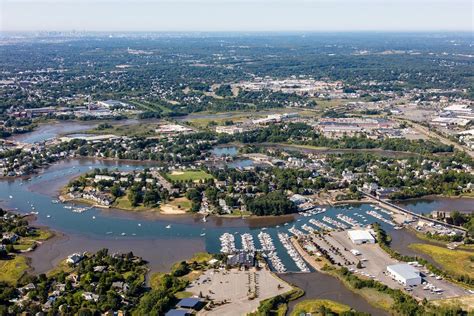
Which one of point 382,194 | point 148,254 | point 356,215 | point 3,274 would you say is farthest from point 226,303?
point 382,194

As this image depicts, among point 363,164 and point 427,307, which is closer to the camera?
point 427,307

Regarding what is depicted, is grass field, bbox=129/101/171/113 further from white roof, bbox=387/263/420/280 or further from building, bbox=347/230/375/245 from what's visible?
white roof, bbox=387/263/420/280

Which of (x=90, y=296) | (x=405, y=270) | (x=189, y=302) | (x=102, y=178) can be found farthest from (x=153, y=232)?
(x=405, y=270)

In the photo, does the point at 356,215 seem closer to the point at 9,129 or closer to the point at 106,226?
the point at 106,226

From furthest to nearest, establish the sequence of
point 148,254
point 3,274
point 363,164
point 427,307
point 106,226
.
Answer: point 363,164
point 106,226
point 148,254
point 3,274
point 427,307

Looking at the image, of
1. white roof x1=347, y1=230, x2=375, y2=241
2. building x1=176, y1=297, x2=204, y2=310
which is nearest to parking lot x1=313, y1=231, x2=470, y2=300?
white roof x1=347, y1=230, x2=375, y2=241
